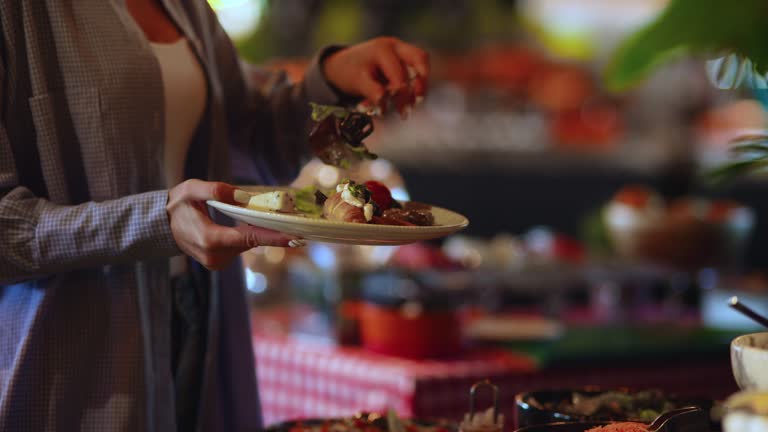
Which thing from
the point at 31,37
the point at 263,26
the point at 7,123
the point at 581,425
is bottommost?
the point at 581,425

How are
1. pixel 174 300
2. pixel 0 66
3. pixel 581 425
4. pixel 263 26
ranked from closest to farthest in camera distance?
pixel 581 425 < pixel 0 66 < pixel 174 300 < pixel 263 26

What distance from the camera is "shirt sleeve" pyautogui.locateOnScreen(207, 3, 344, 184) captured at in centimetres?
163

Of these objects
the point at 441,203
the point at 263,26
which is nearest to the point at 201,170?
the point at 441,203

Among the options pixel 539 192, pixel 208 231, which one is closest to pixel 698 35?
pixel 208 231

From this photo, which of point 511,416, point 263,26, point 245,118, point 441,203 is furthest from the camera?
point 263,26

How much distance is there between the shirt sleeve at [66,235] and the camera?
117cm

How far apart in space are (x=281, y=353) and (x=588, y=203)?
365 centimetres

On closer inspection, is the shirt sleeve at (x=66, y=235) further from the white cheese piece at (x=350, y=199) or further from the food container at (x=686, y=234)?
the food container at (x=686, y=234)

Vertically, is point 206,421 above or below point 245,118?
below

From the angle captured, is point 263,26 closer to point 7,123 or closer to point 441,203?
point 441,203

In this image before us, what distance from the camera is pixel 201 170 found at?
4.97 ft

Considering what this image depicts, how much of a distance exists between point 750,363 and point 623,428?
0.16 metres

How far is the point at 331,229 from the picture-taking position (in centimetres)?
104

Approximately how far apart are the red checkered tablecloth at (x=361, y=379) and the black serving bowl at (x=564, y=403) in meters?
0.90
